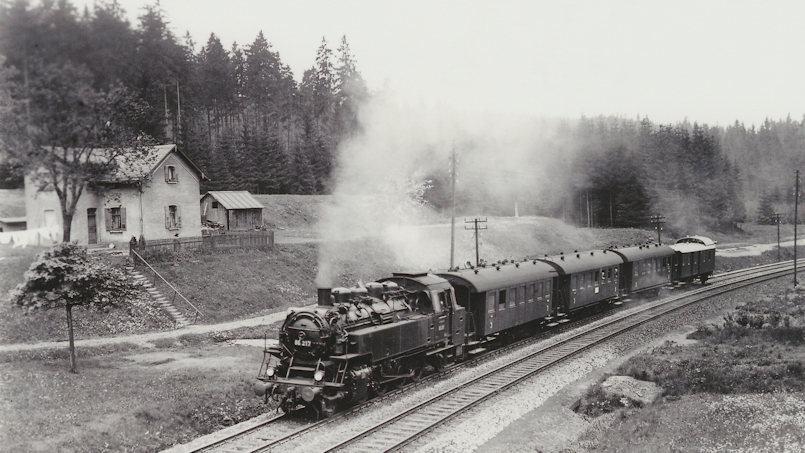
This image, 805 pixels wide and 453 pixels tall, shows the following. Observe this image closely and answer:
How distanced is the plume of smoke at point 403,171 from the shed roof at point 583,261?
10.5 m

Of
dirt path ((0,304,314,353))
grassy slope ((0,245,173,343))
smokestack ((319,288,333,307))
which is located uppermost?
smokestack ((319,288,333,307))

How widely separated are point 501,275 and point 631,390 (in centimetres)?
768

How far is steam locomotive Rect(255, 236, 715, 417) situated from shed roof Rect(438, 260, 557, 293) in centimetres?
5

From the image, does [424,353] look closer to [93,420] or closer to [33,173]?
[93,420]

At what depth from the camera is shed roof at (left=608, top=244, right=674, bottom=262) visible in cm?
3394

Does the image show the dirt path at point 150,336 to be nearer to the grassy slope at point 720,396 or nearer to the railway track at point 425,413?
the railway track at point 425,413

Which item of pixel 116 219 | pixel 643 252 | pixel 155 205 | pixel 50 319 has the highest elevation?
pixel 155 205

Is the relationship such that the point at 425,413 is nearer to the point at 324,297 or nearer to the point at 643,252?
the point at 324,297

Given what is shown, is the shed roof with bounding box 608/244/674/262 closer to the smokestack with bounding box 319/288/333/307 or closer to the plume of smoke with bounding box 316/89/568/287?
the plume of smoke with bounding box 316/89/568/287

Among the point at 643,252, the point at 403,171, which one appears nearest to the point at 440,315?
the point at 643,252

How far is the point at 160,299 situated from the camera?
28047mm

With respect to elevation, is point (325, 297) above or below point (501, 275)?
above

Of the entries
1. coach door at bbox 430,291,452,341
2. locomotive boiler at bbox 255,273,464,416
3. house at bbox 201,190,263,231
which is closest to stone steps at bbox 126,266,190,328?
locomotive boiler at bbox 255,273,464,416

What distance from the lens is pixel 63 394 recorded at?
14.7m
